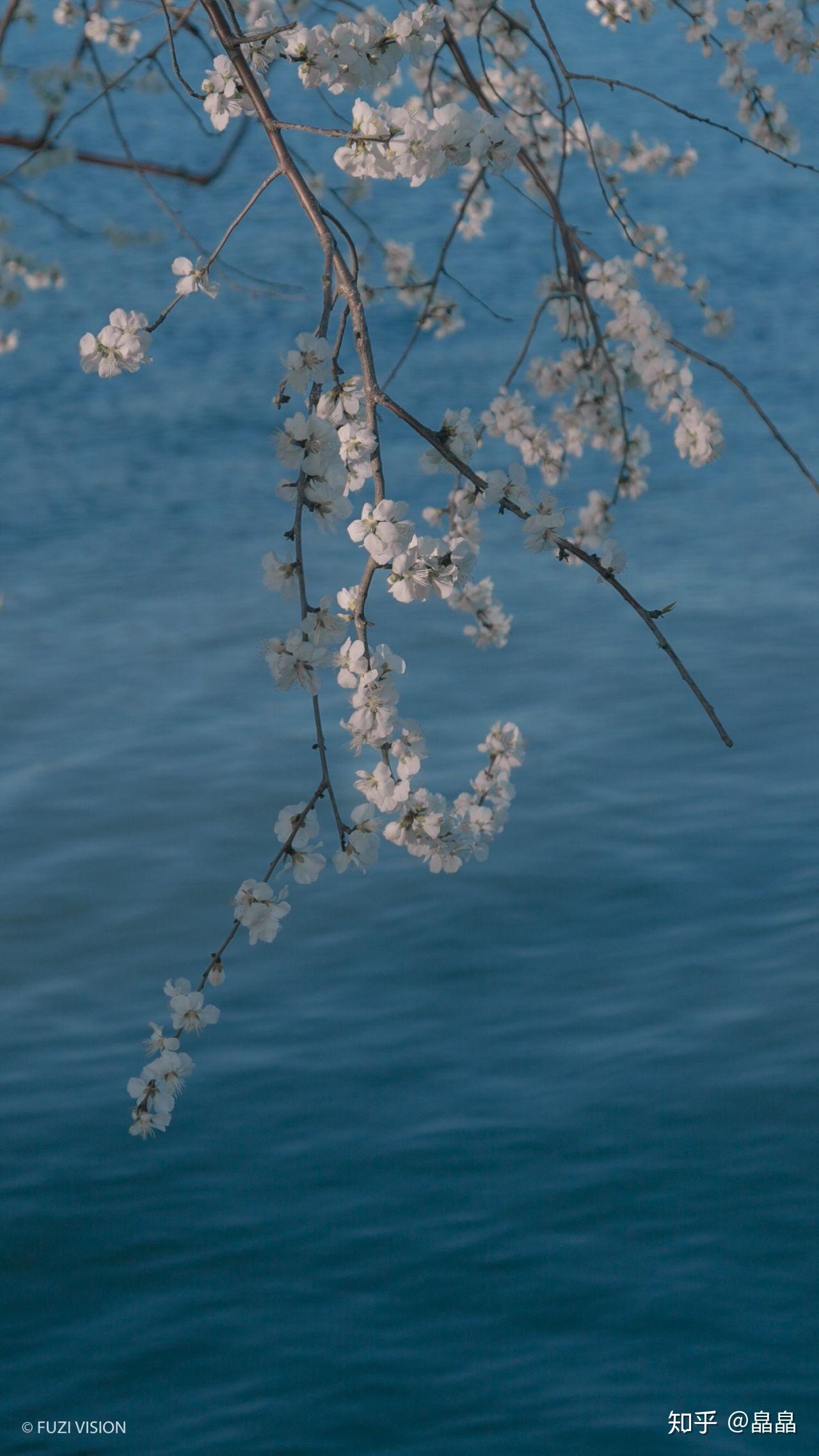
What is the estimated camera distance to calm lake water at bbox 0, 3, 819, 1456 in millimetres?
2627

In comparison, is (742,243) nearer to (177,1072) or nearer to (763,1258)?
(763,1258)

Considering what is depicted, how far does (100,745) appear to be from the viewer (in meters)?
4.81

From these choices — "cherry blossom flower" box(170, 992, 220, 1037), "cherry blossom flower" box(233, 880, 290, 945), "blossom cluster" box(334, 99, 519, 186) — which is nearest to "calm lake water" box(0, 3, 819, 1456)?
"cherry blossom flower" box(170, 992, 220, 1037)

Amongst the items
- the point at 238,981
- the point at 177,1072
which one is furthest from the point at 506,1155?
the point at 177,1072

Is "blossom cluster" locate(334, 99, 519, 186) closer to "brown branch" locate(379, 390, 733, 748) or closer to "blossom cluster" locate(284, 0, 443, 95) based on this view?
"blossom cluster" locate(284, 0, 443, 95)

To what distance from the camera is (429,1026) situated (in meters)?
3.50

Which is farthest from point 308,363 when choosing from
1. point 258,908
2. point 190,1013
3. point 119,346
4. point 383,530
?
point 190,1013

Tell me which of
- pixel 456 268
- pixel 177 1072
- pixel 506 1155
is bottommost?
pixel 177 1072

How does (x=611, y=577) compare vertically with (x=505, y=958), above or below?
below

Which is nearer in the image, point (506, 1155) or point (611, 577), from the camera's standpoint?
point (611, 577)

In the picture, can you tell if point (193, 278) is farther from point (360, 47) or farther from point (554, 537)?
point (554, 537)

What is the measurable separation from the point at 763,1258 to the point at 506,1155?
51 centimetres

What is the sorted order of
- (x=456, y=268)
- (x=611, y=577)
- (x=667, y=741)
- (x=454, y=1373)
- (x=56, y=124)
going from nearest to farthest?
(x=611, y=577) < (x=454, y=1373) < (x=667, y=741) < (x=456, y=268) < (x=56, y=124)

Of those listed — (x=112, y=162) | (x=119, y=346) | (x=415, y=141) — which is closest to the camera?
(x=415, y=141)
